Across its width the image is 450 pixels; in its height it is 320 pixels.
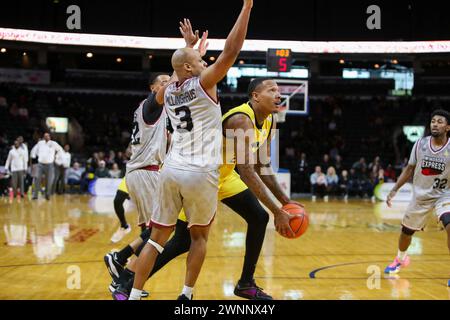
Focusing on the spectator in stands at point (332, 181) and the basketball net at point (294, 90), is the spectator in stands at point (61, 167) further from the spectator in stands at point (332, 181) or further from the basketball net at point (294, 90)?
the spectator in stands at point (332, 181)

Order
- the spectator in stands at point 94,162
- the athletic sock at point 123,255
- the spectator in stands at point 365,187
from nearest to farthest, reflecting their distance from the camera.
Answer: the athletic sock at point 123,255
the spectator in stands at point 94,162
the spectator in stands at point 365,187

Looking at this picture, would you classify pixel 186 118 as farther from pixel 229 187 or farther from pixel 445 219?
pixel 445 219

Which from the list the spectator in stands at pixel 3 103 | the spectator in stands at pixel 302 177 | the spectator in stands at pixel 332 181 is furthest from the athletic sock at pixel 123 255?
the spectator in stands at pixel 3 103

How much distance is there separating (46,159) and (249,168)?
14.2 meters

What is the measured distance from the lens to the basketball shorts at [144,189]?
6160mm

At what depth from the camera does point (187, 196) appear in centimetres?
464

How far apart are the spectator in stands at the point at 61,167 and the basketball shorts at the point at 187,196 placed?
1531 centimetres

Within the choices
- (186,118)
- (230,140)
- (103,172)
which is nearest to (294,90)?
(103,172)

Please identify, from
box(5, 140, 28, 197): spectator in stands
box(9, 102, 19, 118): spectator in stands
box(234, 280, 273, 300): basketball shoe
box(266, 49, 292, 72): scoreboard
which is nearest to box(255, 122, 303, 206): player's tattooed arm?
box(234, 280, 273, 300): basketball shoe

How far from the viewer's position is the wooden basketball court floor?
5.99 meters

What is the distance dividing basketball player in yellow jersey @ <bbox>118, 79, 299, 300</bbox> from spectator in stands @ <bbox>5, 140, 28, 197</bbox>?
46.3ft
